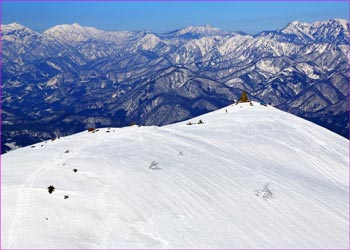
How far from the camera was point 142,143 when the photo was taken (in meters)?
31.8

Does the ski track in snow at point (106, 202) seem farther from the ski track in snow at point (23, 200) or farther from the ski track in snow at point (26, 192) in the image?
the ski track in snow at point (23, 200)

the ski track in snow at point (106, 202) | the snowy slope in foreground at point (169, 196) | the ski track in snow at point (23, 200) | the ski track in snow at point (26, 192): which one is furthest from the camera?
the snowy slope in foreground at point (169, 196)

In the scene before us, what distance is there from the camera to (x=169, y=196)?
2239 centimetres

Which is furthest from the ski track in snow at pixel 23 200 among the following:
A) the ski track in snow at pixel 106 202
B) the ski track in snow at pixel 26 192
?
the ski track in snow at pixel 106 202

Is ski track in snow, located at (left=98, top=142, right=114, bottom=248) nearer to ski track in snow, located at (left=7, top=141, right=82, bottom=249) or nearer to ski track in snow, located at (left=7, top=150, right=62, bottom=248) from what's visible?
ski track in snow, located at (left=7, top=141, right=82, bottom=249)

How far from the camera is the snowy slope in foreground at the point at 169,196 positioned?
18.3 m

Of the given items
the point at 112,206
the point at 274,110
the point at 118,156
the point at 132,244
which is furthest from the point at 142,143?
the point at 274,110

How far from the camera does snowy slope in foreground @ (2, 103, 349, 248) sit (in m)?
18.3

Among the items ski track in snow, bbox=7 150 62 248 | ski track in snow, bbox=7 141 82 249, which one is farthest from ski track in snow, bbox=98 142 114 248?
ski track in snow, bbox=7 150 62 248

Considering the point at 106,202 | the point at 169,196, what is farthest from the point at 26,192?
the point at 169,196

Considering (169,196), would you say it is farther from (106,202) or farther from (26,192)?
(26,192)

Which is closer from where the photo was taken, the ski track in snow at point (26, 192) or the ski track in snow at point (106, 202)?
the ski track in snow at point (26, 192)

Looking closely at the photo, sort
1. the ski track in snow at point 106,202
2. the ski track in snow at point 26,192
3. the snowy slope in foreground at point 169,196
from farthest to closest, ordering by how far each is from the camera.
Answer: the snowy slope in foreground at point 169,196 < the ski track in snow at point 106,202 < the ski track in snow at point 26,192

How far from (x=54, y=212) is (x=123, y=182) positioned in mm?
4923
